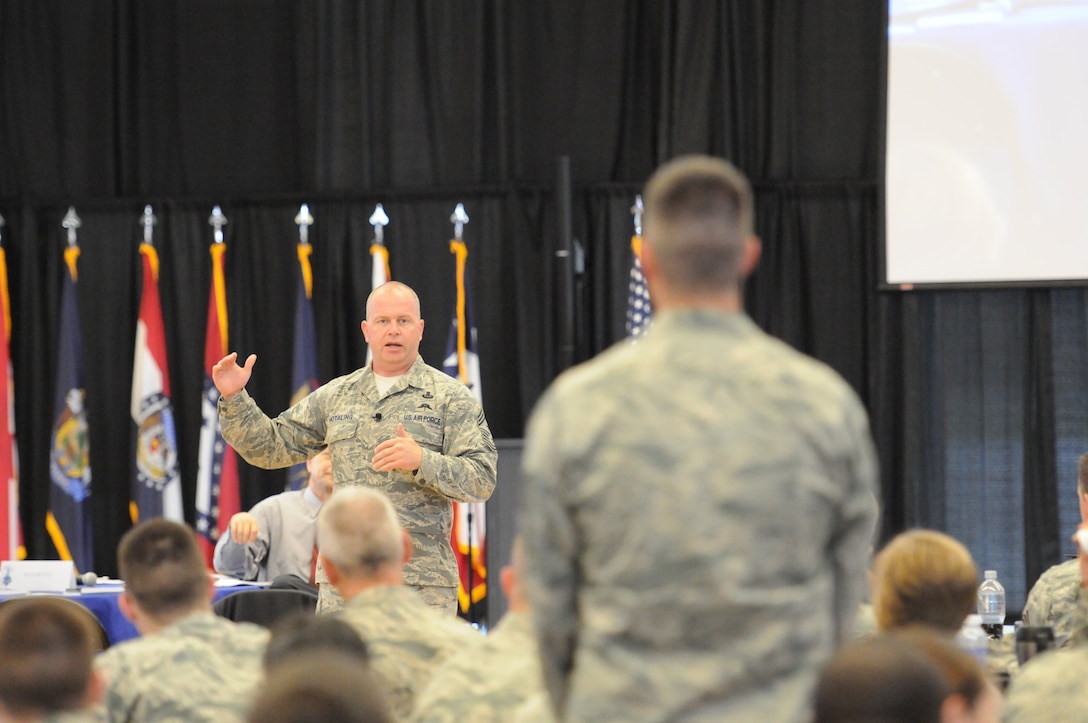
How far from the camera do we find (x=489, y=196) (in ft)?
26.7

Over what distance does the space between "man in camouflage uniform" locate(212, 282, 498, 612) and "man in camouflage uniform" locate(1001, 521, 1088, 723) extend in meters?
2.42

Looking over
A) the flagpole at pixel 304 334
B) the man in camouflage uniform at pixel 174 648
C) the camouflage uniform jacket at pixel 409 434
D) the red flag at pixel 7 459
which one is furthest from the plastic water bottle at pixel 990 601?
the red flag at pixel 7 459

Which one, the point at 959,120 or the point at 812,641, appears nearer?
the point at 812,641

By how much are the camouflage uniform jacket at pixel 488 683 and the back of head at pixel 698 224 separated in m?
0.70

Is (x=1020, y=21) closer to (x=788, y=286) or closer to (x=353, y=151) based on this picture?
(x=788, y=286)

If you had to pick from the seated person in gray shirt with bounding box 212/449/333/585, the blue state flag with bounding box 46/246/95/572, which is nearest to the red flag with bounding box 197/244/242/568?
the blue state flag with bounding box 46/246/95/572

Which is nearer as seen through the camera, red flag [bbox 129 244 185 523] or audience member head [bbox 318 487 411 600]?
audience member head [bbox 318 487 411 600]

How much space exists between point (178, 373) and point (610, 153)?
2776mm

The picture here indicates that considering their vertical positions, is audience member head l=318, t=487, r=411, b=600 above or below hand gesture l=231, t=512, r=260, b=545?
above

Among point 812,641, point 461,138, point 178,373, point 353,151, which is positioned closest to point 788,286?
point 461,138

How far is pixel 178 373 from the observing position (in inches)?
324

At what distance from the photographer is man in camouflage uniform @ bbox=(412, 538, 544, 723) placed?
2354 millimetres

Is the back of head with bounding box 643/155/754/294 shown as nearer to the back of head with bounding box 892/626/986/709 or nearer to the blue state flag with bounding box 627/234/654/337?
the back of head with bounding box 892/626/986/709

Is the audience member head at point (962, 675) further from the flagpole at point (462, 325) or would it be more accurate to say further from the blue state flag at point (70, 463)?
the blue state flag at point (70, 463)
